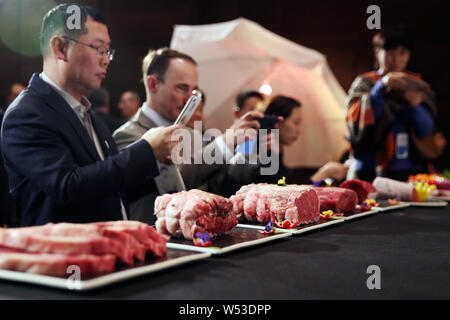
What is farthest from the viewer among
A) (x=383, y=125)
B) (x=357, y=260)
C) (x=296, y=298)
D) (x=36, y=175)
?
(x=383, y=125)

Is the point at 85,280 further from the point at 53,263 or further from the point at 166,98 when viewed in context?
the point at 166,98

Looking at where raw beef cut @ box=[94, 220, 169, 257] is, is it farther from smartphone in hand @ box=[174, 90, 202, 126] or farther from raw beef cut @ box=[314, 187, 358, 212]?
raw beef cut @ box=[314, 187, 358, 212]

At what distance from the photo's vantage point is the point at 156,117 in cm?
301

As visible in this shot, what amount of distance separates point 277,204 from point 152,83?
142 centimetres

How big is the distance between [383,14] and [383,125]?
417 cm

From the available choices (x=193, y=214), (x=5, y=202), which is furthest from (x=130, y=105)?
(x=193, y=214)

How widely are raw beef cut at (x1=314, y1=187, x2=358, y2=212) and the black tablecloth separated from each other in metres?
0.48

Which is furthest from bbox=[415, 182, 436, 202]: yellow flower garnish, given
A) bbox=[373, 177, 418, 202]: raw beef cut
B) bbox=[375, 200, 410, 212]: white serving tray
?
bbox=[375, 200, 410, 212]: white serving tray

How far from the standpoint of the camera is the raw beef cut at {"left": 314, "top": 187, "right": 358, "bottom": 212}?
2365mm

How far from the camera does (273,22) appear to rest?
801 centimetres

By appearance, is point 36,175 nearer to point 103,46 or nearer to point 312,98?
point 103,46

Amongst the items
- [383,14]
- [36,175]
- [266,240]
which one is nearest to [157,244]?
[266,240]

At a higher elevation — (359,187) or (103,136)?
(103,136)

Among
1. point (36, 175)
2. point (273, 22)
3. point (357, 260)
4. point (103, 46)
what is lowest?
point (357, 260)
